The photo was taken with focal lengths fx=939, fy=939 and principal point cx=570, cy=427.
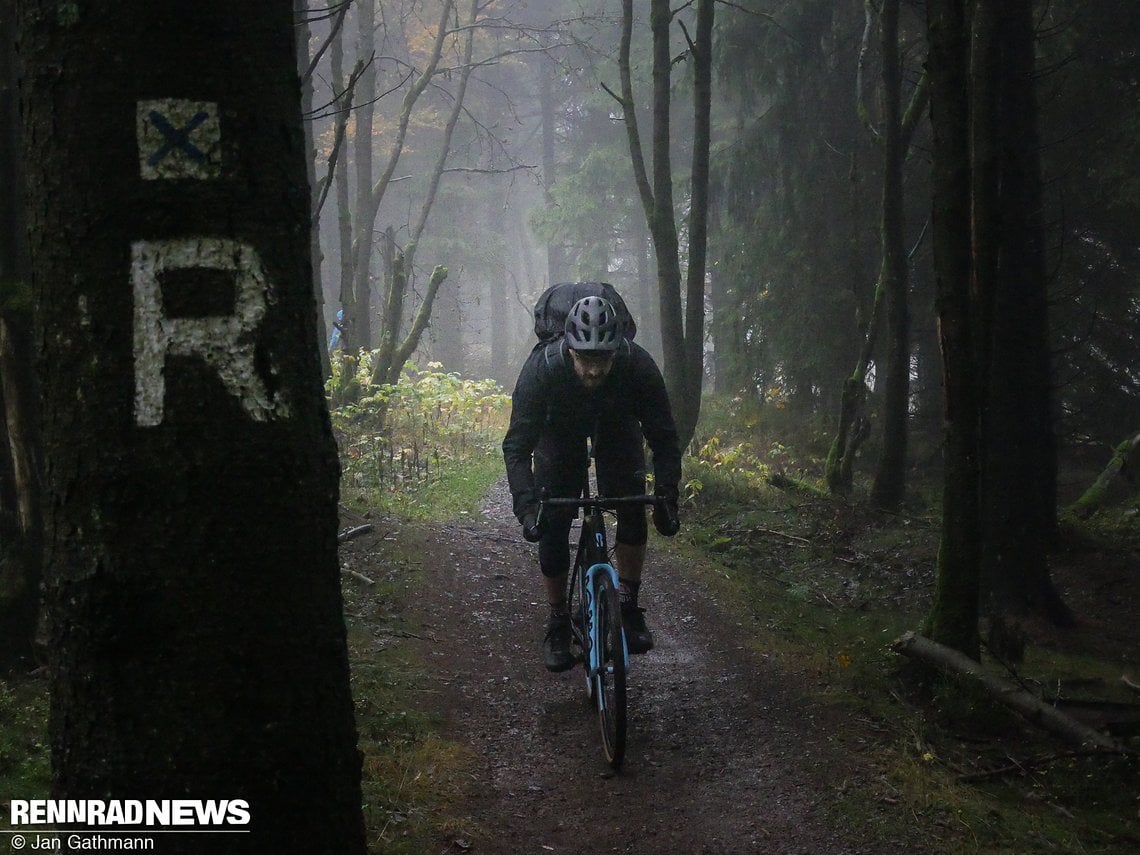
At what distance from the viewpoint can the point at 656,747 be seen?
5492 mm

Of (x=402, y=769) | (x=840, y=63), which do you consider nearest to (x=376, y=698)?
(x=402, y=769)

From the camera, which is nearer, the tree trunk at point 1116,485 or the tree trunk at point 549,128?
the tree trunk at point 1116,485

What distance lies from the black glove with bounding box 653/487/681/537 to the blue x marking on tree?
3.86 metres

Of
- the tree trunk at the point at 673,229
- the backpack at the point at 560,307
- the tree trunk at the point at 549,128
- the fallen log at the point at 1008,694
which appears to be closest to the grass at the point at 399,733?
the backpack at the point at 560,307

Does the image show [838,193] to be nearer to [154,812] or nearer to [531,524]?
[531,524]

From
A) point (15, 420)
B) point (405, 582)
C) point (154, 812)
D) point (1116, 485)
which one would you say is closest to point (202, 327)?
point (154, 812)

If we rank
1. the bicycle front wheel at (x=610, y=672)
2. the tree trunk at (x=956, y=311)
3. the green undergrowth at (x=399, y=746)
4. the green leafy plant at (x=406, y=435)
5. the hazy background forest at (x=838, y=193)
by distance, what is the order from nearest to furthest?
the green undergrowth at (x=399, y=746) → the bicycle front wheel at (x=610, y=672) → the tree trunk at (x=956, y=311) → the hazy background forest at (x=838, y=193) → the green leafy plant at (x=406, y=435)

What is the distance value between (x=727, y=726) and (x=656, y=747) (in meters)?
0.53

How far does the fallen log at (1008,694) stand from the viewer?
512 centimetres

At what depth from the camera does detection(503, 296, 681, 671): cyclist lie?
566cm

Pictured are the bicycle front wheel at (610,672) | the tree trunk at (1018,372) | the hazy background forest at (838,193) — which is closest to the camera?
the bicycle front wheel at (610,672)

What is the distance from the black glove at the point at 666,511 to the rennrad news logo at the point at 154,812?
3713mm

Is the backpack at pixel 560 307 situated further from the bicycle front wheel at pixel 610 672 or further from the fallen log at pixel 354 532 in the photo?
the fallen log at pixel 354 532

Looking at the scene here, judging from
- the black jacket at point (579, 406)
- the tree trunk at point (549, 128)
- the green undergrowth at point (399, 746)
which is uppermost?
the tree trunk at point (549, 128)
